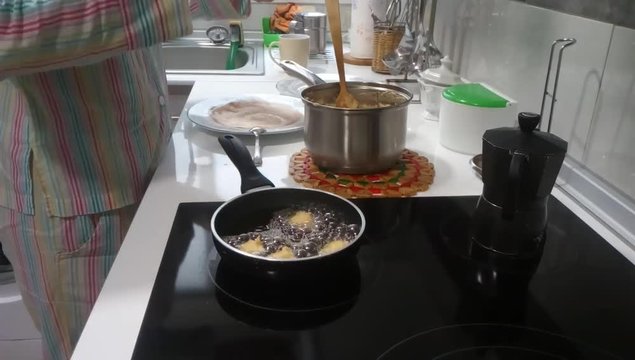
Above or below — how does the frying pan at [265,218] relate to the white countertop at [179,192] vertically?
above

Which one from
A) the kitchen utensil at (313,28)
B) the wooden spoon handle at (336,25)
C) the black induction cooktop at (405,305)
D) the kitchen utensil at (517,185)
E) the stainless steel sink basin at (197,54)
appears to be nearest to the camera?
the black induction cooktop at (405,305)

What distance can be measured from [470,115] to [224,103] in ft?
1.61

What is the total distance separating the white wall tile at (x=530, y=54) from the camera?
28.7 inches

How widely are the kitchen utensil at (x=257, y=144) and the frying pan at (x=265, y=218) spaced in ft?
0.48

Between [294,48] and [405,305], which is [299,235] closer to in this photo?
[405,305]

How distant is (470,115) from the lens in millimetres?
866

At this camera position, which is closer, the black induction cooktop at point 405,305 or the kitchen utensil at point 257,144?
the black induction cooktop at point 405,305

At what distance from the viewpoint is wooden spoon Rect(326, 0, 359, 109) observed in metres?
0.81

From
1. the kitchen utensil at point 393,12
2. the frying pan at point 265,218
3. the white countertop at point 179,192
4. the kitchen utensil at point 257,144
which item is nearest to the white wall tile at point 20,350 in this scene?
the white countertop at point 179,192

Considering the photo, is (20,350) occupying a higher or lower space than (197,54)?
lower

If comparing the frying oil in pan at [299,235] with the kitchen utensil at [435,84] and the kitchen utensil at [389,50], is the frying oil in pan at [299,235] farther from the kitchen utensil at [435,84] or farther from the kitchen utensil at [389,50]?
the kitchen utensil at [389,50]

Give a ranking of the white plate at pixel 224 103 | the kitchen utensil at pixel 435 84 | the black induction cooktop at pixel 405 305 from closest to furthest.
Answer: the black induction cooktop at pixel 405 305, the white plate at pixel 224 103, the kitchen utensil at pixel 435 84

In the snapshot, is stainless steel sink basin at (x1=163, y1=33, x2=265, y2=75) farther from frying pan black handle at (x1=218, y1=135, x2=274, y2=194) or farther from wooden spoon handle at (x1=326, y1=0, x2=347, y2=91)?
frying pan black handle at (x1=218, y1=135, x2=274, y2=194)

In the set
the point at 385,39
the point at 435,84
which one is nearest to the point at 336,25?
the point at 435,84
